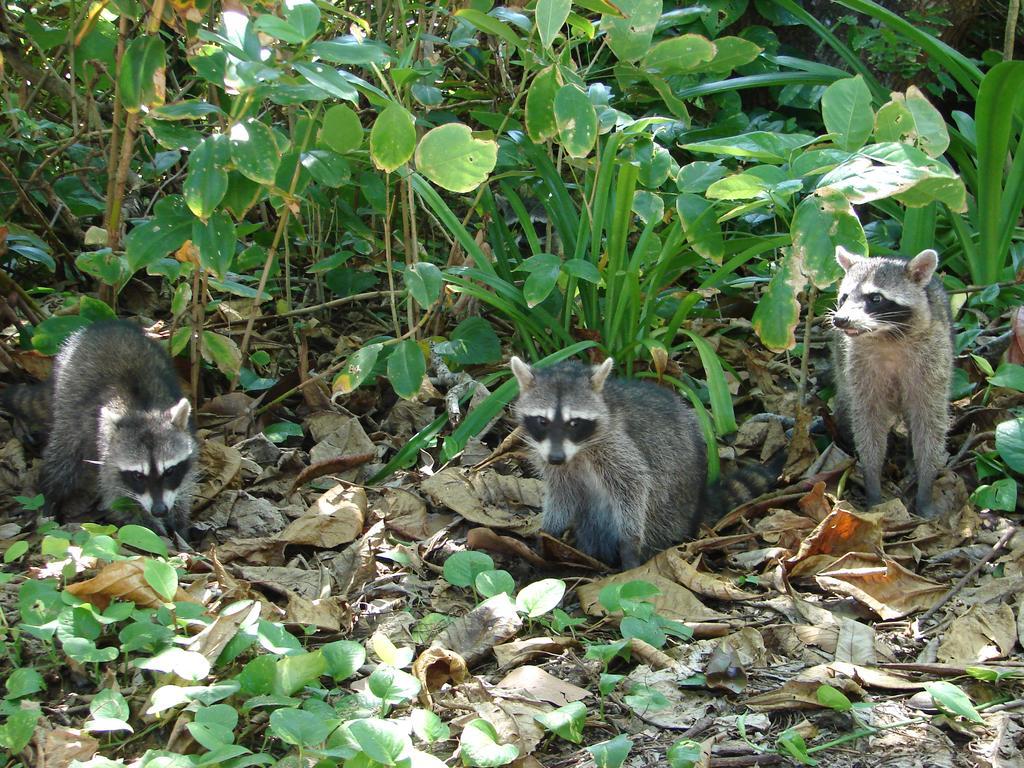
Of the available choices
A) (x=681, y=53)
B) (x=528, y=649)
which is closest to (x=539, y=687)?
(x=528, y=649)

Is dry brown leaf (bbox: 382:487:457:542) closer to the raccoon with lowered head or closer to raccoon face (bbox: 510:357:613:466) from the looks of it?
raccoon face (bbox: 510:357:613:466)

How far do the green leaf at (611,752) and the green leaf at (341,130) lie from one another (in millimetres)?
2505

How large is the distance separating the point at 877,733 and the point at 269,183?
107 inches

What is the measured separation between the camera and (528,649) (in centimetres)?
329

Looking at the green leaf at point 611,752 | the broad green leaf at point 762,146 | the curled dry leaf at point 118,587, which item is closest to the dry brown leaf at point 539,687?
the green leaf at point 611,752

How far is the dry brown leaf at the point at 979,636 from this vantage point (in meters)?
3.25

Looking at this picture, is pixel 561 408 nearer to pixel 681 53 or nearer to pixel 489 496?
pixel 489 496

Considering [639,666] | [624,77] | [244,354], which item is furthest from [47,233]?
[639,666]

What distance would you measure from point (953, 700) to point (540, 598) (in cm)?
121

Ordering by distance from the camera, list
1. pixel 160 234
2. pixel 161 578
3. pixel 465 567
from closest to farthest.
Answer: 1. pixel 161 578
2. pixel 465 567
3. pixel 160 234

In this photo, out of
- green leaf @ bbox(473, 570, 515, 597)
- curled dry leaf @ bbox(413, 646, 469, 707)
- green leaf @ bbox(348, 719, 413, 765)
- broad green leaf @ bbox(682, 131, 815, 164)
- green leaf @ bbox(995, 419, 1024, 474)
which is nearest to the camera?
green leaf @ bbox(348, 719, 413, 765)

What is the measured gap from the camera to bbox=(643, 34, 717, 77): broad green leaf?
14.4 feet

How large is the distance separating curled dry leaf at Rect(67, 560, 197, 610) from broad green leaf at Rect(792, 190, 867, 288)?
7.81 feet

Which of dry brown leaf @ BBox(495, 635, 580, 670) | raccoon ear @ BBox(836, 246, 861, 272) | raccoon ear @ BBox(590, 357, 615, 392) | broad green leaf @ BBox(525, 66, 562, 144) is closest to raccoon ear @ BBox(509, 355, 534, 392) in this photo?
raccoon ear @ BBox(590, 357, 615, 392)
